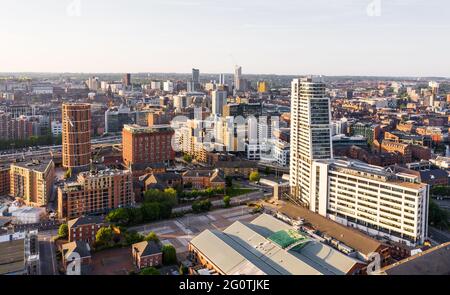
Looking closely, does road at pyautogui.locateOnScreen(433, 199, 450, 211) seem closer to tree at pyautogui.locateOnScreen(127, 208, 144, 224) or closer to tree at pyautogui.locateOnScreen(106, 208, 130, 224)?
tree at pyautogui.locateOnScreen(127, 208, 144, 224)

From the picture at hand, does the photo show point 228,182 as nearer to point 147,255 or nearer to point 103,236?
point 103,236

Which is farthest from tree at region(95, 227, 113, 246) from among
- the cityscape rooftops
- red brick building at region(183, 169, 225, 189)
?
the cityscape rooftops

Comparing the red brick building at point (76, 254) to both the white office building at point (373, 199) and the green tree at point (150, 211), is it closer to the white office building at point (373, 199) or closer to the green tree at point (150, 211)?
the green tree at point (150, 211)

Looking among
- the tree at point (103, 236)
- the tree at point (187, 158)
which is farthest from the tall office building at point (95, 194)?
the tree at point (187, 158)
